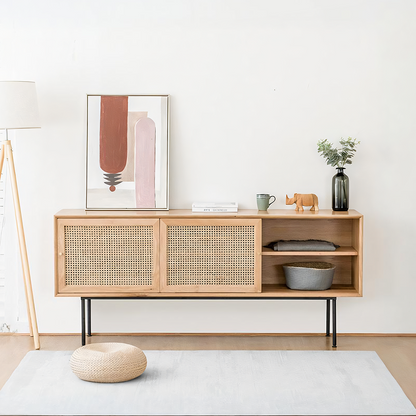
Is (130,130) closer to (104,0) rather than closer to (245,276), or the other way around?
(104,0)

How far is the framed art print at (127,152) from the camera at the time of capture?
409 centimetres

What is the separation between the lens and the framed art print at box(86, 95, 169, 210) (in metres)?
4.09

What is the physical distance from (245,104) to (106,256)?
1.40 metres

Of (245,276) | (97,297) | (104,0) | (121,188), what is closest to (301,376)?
(245,276)

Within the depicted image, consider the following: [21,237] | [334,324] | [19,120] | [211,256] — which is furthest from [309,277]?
[19,120]

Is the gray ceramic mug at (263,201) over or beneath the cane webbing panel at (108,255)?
over

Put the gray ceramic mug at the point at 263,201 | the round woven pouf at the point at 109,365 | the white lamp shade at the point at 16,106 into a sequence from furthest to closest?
the gray ceramic mug at the point at 263,201 → the white lamp shade at the point at 16,106 → the round woven pouf at the point at 109,365

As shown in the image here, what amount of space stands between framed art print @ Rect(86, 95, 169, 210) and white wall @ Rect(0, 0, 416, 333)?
9 cm

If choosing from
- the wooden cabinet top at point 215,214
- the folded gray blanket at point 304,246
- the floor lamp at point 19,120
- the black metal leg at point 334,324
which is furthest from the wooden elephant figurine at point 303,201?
the floor lamp at point 19,120

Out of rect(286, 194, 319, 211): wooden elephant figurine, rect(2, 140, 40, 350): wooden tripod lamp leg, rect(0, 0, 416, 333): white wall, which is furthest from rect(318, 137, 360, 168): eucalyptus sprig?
rect(2, 140, 40, 350): wooden tripod lamp leg

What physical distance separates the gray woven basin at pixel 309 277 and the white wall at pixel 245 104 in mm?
409

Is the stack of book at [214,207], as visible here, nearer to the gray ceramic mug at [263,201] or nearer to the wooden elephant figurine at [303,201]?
the gray ceramic mug at [263,201]

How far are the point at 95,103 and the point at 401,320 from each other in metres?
2.63

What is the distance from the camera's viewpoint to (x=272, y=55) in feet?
13.4
